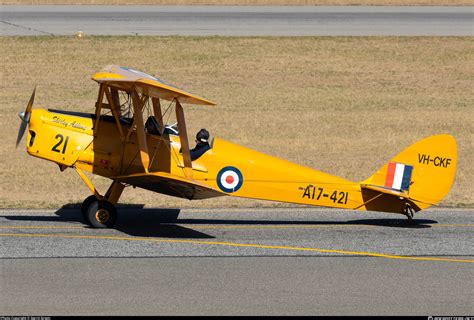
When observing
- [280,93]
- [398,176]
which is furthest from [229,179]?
[280,93]

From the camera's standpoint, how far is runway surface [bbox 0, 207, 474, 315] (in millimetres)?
11703

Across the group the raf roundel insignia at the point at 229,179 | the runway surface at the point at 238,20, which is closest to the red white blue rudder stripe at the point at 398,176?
the raf roundel insignia at the point at 229,179

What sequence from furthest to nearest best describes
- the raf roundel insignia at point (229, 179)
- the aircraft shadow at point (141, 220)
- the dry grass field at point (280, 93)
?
the dry grass field at point (280, 93)
the raf roundel insignia at point (229, 179)
the aircraft shadow at point (141, 220)

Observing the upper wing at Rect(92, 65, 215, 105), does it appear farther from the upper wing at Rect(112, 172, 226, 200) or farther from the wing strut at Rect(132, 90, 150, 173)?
the upper wing at Rect(112, 172, 226, 200)

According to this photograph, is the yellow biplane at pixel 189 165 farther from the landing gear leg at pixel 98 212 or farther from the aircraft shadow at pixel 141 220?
the aircraft shadow at pixel 141 220

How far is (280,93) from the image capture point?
28.3 meters

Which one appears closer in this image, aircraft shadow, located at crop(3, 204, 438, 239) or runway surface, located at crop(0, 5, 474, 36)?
aircraft shadow, located at crop(3, 204, 438, 239)

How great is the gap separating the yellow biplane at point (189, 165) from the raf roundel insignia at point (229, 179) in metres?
0.02

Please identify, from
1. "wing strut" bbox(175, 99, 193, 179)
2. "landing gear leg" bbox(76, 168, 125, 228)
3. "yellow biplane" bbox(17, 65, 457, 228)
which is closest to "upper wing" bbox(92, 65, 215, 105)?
"yellow biplane" bbox(17, 65, 457, 228)

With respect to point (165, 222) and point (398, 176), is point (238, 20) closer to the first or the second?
point (165, 222)

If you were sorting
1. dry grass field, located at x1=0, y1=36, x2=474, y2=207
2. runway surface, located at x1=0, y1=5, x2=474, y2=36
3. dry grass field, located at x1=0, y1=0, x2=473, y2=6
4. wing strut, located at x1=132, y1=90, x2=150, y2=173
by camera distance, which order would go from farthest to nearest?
dry grass field, located at x1=0, y1=0, x2=473, y2=6
runway surface, located at x1=0, y1=5, x2=474, y2=36
dry grass field, located at x1=0, y1=36, x2=474, y2=207
wing strut, located at x1=132, y1=90, x2=150, y2=173

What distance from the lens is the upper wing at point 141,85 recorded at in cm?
1436

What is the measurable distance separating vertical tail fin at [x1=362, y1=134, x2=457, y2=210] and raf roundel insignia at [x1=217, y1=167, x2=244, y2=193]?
263cm

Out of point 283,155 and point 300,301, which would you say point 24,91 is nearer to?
point 283,155
